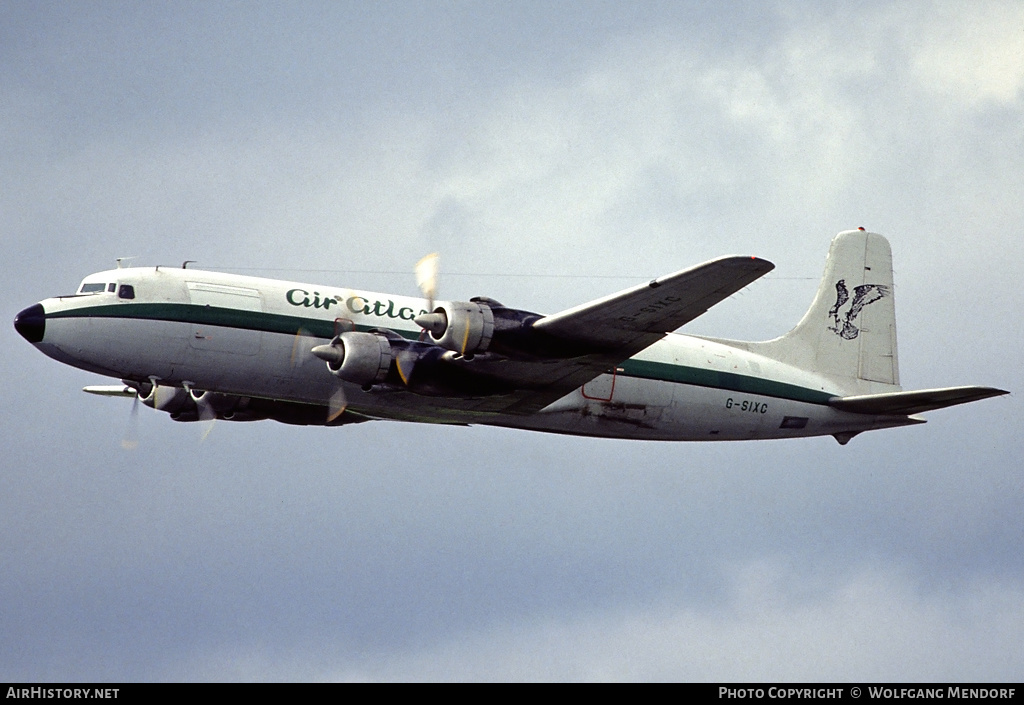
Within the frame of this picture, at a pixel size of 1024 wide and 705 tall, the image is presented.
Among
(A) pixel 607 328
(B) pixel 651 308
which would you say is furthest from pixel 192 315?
(B) pixel 651 308

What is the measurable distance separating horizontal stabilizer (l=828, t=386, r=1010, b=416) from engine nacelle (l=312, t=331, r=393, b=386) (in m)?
13.7

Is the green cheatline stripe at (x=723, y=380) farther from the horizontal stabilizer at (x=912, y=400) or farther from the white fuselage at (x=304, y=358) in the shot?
the horizontal stabilizer at (x=912, y=400)

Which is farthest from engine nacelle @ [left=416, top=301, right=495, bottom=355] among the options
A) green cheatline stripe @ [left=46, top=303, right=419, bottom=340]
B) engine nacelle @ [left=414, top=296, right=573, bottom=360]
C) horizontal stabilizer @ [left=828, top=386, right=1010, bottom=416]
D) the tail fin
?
horizontal stabilizer @ [left=828, top=386, right=1010, bottom=416]

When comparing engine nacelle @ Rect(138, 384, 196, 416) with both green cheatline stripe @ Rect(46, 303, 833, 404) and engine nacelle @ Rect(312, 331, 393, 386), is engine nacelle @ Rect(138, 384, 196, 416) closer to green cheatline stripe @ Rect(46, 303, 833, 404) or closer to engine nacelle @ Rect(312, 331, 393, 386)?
green cheatline stripe @ Rect(46, 303, 833, 404)

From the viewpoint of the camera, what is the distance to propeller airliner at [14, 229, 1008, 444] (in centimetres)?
2872

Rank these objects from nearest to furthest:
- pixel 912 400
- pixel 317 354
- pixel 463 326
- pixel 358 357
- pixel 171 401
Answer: pixel 463 326, pixel 358 357, pixel 317 354, pixel 912 400, pixel 171 401

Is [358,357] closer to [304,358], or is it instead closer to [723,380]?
[304,358]

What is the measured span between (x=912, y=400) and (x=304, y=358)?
52.9 ft

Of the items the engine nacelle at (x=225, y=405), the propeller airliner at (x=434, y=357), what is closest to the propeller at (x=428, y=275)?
the propeller airliner at (x=434, y=357)

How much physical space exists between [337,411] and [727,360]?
1072cm

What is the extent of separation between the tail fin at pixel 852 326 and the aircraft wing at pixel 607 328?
7382 millimetres

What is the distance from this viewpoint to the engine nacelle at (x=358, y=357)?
2906cm

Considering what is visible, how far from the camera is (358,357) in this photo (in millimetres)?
29031
